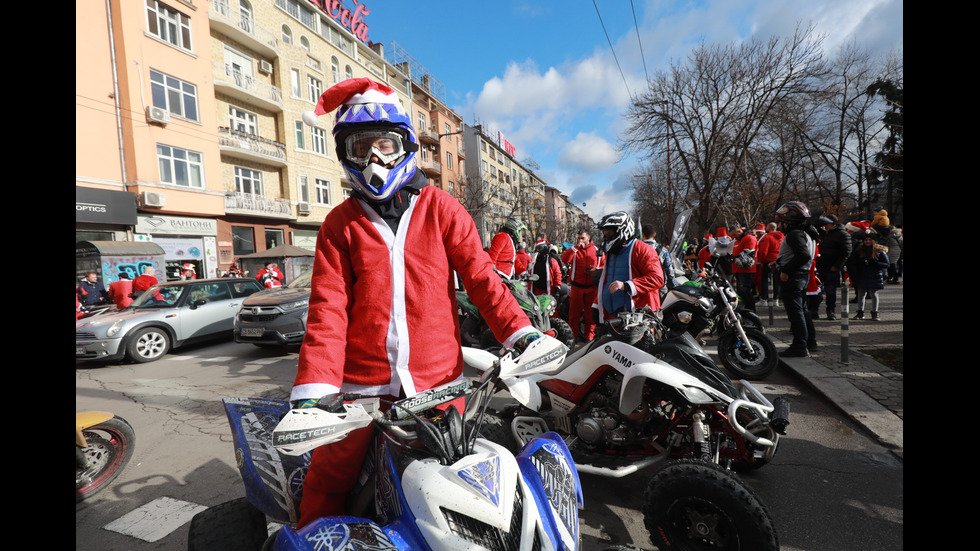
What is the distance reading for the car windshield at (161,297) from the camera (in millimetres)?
8305

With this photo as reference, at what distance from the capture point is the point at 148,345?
25.3ft

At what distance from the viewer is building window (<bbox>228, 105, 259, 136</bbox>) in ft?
72.5

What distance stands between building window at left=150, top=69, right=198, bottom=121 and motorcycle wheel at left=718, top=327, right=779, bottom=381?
2254cm

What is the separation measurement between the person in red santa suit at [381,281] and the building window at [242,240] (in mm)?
23247

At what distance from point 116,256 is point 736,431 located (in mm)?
18975

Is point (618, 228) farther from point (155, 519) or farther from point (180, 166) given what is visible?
point (180, 166)

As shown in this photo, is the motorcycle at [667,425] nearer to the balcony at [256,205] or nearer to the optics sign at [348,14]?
the balcony at [256,205]

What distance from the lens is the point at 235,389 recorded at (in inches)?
221

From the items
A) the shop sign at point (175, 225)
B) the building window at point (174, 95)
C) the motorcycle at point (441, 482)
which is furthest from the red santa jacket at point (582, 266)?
the building window at point (174, 95)

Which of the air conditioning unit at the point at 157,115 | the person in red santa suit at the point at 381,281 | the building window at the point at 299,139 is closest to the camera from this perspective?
the person in red santa suit at the point at 381,281

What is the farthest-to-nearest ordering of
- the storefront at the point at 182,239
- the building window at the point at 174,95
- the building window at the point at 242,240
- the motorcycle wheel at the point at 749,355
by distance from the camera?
the building window at the point at 242,240 → the building window at the point at 174,95 → the storefront at the point at 182,239 → the motorcycle wheel at the point at 749,355

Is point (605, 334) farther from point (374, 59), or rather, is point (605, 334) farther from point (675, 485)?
point (374, 59)

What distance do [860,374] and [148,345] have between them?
35.5 ft
